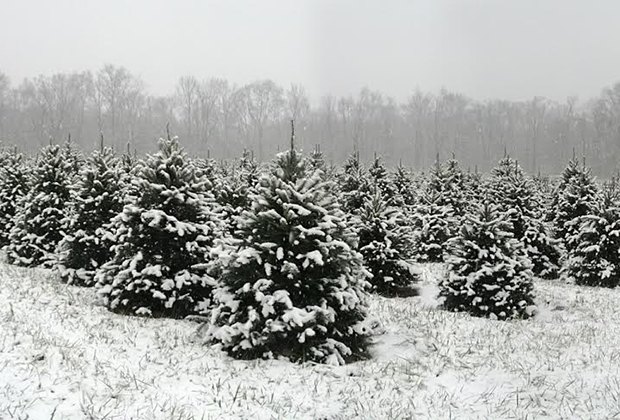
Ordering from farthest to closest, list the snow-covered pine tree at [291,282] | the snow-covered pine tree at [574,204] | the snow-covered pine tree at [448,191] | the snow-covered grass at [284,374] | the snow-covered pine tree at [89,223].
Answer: the snow-covered pine tree at [448,191] < the snow-covered pine tree at [574,204] < the snow-covered pine tree at [89,223] < the snow-covered pine tree at [291,282] < the snow-covered grass at [284,374]

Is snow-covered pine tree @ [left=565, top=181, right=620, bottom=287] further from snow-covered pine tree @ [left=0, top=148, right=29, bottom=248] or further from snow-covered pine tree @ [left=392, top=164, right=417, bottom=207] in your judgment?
snow-covered pine tree @ [left=0, top=148, right=29, bottom=248]

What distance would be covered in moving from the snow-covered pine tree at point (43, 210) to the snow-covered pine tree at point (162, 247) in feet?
18.2

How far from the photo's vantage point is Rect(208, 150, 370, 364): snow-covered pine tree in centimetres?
773

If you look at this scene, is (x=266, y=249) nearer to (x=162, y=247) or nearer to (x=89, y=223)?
(x=162, y=247)

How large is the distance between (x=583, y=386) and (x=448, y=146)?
87.3 meters

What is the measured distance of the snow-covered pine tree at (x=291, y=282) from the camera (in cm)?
773

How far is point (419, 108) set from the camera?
94688 millimetres

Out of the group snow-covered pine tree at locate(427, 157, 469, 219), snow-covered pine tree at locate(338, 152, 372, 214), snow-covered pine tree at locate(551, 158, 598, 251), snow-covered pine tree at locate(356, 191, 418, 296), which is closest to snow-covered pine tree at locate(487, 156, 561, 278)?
snow-covered pine tree at locate(551, 158, 598, 251)

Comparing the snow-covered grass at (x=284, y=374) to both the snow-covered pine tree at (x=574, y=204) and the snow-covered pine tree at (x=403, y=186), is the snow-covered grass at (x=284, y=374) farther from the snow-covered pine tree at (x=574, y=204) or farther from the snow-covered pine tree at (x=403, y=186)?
the snow-covered pine tree at (x=403, y=186)

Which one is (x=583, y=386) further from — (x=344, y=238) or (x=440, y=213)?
(x=440, y=213)

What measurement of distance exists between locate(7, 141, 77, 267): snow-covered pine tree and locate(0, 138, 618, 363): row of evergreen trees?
4 centimetres

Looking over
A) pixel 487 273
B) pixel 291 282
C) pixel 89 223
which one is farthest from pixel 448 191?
pixel 291 282

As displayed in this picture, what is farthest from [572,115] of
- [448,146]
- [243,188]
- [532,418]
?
[532,418]

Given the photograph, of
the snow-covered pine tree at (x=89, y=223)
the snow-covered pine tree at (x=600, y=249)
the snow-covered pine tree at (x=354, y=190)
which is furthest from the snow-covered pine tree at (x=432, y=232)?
the snow-covered pine tree at (x=89, y=223)
